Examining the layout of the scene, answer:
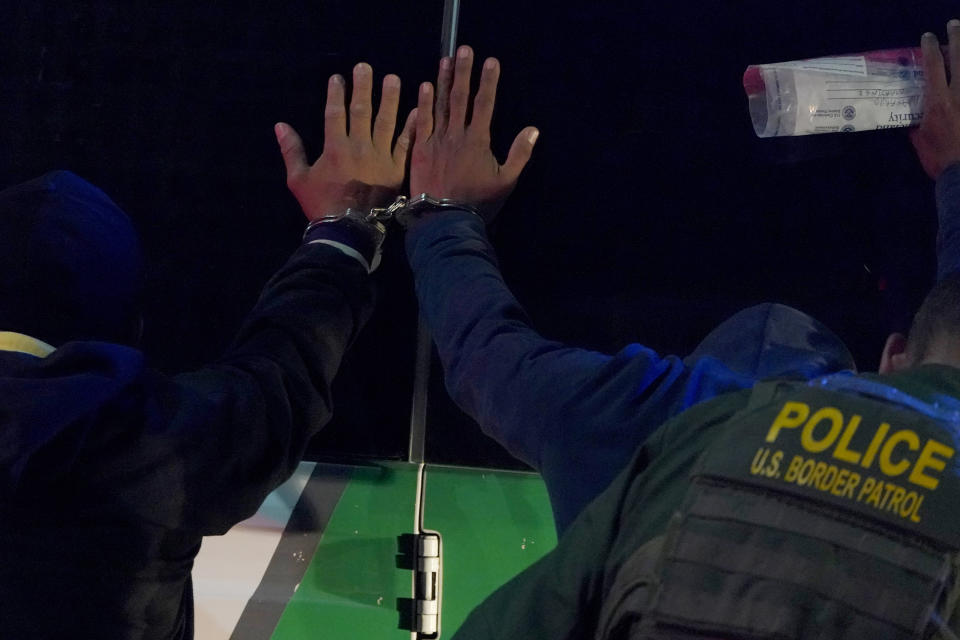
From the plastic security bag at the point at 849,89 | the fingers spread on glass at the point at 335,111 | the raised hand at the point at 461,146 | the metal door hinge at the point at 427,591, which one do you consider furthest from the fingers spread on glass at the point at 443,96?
the metal door hinge at the point at 427,591

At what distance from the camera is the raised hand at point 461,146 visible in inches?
37.0

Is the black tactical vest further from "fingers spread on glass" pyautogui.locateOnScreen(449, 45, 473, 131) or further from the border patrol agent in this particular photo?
"fingers spread on glass" pyautogui.locateOnScreen(449, 45, 473, 131)

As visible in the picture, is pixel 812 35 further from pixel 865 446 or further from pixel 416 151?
pixel 865 446

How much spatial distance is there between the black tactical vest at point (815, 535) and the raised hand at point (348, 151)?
0.58 meters

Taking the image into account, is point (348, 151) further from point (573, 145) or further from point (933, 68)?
point (933, 68)

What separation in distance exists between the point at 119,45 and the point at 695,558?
2.76ft

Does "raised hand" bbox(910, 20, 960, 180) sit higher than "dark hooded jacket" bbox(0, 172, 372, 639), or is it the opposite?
"raised hand" bbox(910, 20, 960, 180)

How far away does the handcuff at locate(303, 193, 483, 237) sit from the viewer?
936mm

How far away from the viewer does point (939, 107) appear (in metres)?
0.90

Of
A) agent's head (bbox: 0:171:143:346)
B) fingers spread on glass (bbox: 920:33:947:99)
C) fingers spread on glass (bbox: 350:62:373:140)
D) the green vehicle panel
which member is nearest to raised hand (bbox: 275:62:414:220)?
fingers spread on glass (bbox: 350:62:373:140)

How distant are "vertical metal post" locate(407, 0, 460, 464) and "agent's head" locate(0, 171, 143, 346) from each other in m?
0.32

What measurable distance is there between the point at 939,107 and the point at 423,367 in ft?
2.06

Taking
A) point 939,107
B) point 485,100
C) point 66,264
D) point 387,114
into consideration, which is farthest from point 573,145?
point 66,264

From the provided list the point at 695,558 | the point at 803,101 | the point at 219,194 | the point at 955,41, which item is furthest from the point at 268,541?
the point at 955,41
